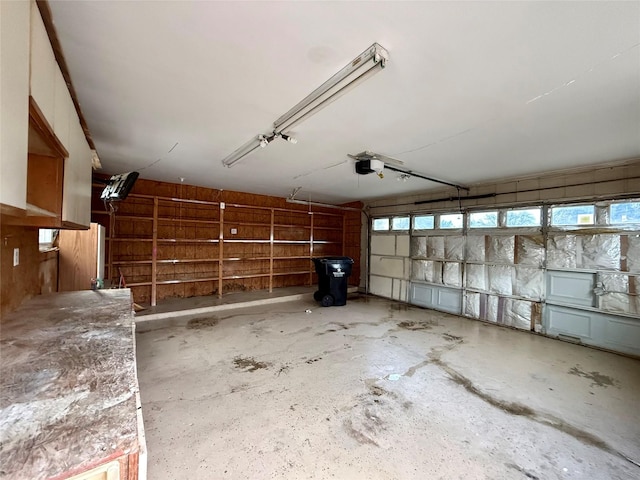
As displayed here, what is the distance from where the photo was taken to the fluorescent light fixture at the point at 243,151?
2.99 m

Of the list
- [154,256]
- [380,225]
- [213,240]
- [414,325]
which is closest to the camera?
[414,325]

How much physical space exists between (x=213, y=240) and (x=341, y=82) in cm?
516

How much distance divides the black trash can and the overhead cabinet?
14.1ft

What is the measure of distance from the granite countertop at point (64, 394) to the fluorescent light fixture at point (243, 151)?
7.02ft

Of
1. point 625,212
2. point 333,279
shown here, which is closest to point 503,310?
point 625,212

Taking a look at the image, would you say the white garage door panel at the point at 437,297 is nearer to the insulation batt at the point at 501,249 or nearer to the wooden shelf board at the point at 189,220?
the insulation batt at the point at 501,249

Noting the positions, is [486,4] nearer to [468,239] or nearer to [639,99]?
[639,99]

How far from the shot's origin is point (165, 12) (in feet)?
4.38

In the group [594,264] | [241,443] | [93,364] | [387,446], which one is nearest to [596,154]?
[594,264]

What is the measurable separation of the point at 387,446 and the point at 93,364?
190 centimetres

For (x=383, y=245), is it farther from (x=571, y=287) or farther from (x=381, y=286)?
(x=571, y=287)

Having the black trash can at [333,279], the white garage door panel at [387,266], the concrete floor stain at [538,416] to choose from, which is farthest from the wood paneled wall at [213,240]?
the concrete floor stain at [538,416]

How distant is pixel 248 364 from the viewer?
309 cm

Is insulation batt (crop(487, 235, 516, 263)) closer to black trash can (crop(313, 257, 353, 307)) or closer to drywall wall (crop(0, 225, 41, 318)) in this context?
black trash can (crop(313, 257, 353, 307))
